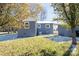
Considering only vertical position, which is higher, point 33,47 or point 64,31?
point 64,31

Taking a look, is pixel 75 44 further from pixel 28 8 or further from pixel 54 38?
pixel 28 8

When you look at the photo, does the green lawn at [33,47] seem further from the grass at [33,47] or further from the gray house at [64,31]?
the gray house at [64,31]

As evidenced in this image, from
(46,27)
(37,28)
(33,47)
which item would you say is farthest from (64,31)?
(33,47)

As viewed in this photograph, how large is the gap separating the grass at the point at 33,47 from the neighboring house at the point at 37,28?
0.22ft

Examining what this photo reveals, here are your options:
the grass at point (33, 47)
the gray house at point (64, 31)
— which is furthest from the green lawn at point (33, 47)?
the gray house at point (64, 31)

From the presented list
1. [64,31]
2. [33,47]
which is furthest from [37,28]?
[64,31]

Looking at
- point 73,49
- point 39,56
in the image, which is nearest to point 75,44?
point 73,49

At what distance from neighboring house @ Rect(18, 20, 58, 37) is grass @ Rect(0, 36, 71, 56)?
0.07 metres

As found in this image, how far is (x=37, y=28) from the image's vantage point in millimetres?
4535

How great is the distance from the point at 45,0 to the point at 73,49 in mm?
763

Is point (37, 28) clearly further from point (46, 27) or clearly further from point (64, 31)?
point (64, 31)

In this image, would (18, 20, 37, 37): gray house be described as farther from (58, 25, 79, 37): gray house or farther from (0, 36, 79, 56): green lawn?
(58, 25, 79, 37): gray house

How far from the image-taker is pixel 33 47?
454cm

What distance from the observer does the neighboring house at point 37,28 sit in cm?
453
